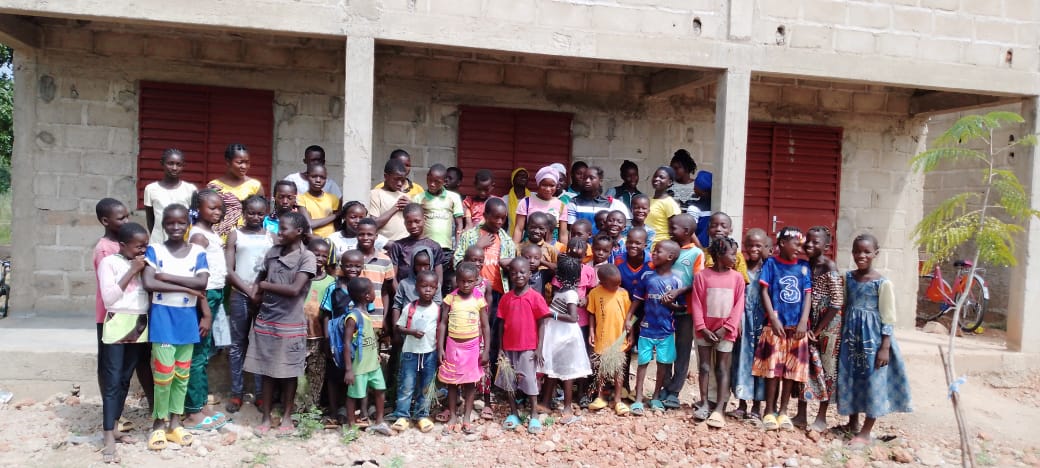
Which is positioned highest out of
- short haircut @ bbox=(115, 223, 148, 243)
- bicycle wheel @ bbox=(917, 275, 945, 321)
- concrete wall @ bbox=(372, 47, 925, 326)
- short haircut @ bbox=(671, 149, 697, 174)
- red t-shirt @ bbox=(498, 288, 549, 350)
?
concrete wall @ bbox=(372, 47, 925, 326)

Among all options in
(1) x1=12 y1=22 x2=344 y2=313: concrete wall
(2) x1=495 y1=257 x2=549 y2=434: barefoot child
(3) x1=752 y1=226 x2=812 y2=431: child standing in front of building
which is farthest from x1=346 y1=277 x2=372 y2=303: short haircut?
(1) x1=12 y1=22 x2=344 y2=313: concrete wall

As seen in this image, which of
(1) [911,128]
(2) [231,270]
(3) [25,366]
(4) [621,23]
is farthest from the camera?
(1) [911,128]

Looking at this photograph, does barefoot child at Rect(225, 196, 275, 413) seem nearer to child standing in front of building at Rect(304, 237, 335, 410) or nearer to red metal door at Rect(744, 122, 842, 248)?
child standing in front of building at Rect(304, 237, 335, 410)

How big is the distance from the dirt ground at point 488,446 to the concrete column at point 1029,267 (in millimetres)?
2158

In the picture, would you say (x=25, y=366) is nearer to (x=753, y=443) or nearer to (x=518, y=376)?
(x=518, y=376)

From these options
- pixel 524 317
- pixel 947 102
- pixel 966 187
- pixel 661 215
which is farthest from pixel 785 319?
pixel 966 187

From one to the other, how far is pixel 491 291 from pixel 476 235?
383 mm

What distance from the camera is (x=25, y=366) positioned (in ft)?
16.7

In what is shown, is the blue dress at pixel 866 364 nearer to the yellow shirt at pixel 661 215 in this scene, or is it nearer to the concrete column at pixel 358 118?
the yellow shirt at pixel 661 215

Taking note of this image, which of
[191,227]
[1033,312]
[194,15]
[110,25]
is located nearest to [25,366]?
[191,227]

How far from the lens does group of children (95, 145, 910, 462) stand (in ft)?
14.0

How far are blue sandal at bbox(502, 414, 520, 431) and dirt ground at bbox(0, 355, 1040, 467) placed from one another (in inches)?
2.2

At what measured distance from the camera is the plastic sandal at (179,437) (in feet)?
14.0

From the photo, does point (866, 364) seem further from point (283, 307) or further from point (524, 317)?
point (283, 307)
